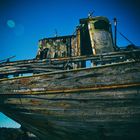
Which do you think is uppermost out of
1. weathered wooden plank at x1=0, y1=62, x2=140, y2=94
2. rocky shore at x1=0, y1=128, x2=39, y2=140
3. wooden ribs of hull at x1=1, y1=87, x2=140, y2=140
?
weathered wooden plank at x1=0, y1=62, x2=140, y2=94

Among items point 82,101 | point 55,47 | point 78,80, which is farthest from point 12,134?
point 55,47

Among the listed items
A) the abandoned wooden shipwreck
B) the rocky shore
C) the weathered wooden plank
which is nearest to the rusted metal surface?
the abandoned wooden shipwreck

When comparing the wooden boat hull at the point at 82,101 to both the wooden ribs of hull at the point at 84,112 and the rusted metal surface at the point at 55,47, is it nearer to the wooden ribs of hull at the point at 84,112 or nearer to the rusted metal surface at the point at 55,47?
the wooden ribs of hull at the point at 84,112

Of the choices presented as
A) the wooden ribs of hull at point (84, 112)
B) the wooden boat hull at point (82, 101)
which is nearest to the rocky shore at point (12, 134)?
the wooden ribs of hull at point (84, 112)

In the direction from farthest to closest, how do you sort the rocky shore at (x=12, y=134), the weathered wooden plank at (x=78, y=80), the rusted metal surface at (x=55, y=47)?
the rusted metal surface at (x=55, y=47) → the rocky shore at (x=12, y=134) → the weathered wooden plank at (x=78, y=80)

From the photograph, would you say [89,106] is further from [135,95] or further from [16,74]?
[16,74]

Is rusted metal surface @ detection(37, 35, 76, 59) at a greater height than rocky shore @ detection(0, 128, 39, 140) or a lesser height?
greater

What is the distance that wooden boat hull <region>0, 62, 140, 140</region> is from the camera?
6402mm

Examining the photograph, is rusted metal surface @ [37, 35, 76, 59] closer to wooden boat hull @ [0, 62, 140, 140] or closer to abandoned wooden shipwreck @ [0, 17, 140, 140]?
abandoned wooden shipwreck @ [0, 17, 140, 140]

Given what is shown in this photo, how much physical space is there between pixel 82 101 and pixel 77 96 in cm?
22

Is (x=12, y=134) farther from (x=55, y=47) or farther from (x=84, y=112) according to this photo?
(x=55, y=47)

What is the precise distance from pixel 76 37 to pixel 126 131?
553 centimetres

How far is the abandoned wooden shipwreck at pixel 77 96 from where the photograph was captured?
643 centimetres

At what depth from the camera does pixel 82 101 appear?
6.81 meters
